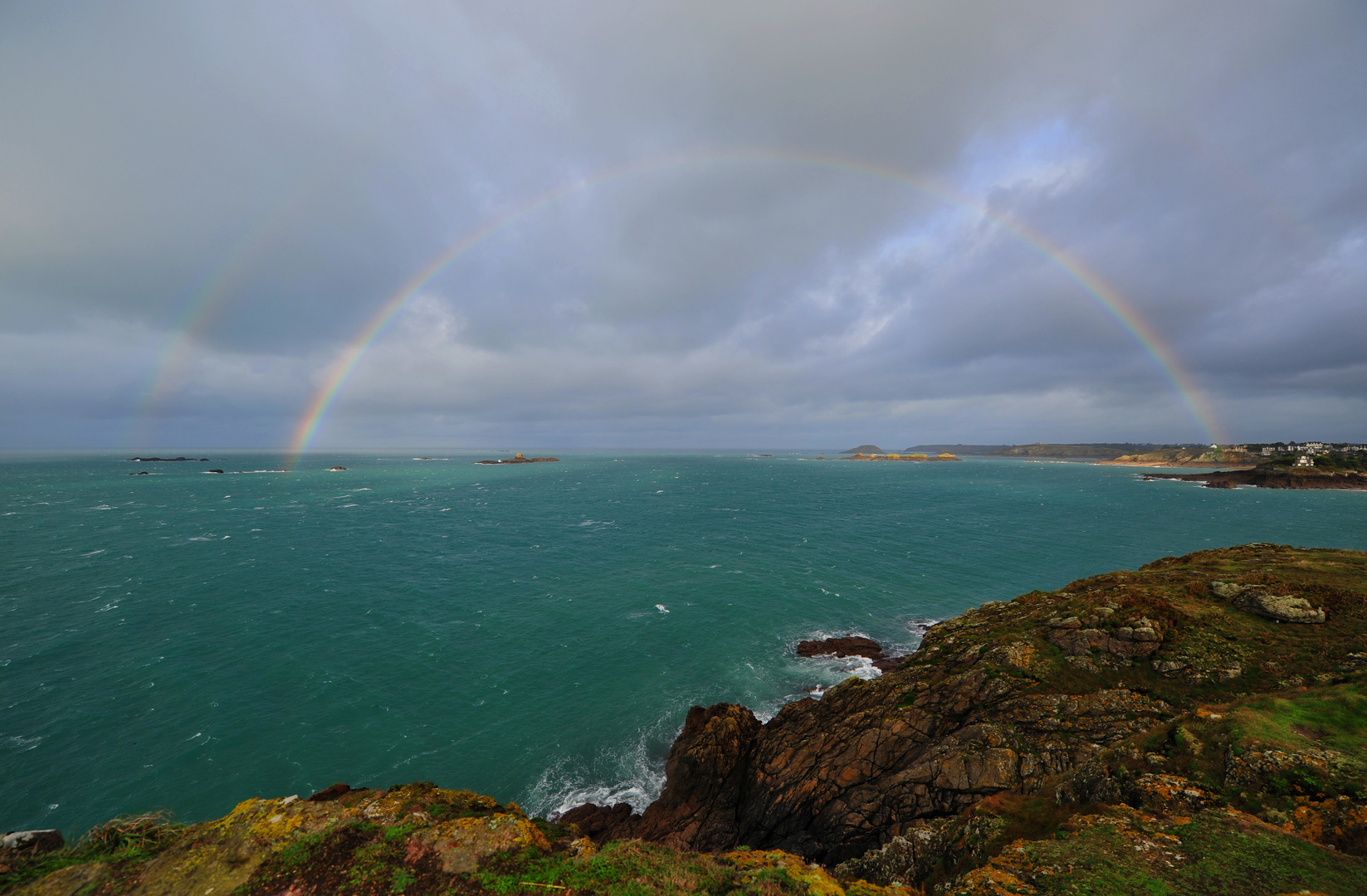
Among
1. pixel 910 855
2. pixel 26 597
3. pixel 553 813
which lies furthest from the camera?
pixel 26 597

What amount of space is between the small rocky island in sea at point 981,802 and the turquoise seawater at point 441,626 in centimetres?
860

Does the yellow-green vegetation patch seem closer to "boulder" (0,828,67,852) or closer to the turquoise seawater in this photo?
the turquoise seawater

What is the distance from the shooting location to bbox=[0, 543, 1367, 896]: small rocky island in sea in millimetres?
11031

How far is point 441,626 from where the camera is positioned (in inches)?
1581

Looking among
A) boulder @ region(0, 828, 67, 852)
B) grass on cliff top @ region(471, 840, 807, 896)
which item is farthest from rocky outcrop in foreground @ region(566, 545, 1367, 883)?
boulder @ region(0, 828, 67, 852)

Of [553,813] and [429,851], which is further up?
[429,851]

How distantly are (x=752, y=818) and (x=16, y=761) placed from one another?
3739cm

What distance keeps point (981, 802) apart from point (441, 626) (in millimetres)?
40558

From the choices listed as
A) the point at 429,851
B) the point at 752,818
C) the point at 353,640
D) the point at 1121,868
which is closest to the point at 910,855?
the point at 1121,868

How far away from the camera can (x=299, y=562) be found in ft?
189

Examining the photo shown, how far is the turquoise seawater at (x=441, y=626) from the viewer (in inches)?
953

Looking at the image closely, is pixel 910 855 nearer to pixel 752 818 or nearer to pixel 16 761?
pixel 752 818

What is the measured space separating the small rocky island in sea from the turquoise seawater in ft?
28.2

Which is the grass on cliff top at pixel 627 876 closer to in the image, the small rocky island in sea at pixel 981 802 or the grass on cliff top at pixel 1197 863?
the small rocky island in sea at pixel 981 802
